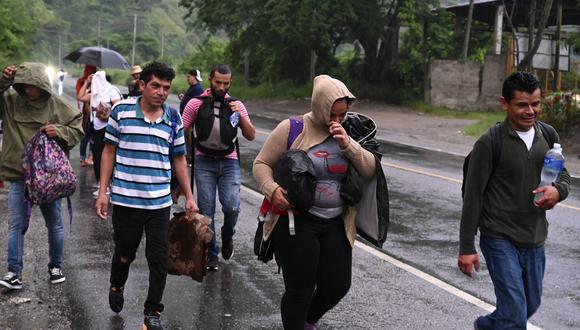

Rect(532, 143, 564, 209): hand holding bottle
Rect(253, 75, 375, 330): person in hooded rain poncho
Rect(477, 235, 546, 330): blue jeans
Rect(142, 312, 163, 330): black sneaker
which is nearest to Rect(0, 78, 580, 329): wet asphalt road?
Rect(142, 312, 163, 330): black sneaker

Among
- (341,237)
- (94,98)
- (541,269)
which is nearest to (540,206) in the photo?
(541,269)

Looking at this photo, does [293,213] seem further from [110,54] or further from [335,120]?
[110,54]

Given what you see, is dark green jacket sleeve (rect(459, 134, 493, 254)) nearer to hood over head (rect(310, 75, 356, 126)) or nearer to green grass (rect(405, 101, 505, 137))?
hood over head (rect(310, 75, 356, 126))

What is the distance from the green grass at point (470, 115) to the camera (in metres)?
23.2

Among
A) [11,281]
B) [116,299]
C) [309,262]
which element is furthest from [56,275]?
[309,262]

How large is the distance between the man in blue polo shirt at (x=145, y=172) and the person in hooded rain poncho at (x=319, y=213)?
0.94 metres

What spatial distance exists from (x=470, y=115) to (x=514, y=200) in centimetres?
2467

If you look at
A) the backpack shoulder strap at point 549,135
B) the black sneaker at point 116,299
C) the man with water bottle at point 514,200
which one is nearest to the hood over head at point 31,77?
the black sneaker at point 116,299

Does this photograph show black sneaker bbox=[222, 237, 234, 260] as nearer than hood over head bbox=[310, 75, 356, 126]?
No

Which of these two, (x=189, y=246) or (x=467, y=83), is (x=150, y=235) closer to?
(x=189, y=246)

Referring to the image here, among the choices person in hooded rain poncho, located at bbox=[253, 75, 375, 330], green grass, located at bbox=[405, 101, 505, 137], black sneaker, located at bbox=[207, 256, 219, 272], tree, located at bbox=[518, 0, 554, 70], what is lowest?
green grass, located at bbox=[405, 101, 505, 137]

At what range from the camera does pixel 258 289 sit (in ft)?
20.4

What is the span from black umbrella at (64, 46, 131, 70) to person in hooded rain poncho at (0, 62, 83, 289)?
20.8 ft

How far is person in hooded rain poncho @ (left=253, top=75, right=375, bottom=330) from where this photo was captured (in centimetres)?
434
